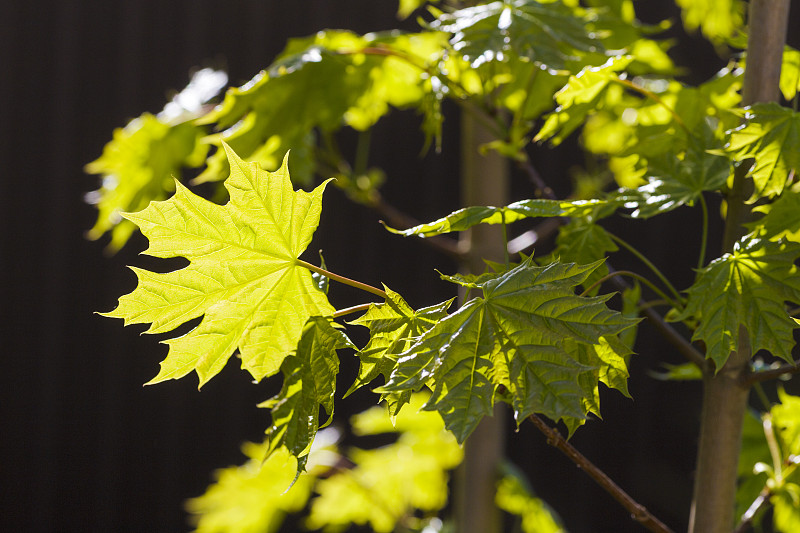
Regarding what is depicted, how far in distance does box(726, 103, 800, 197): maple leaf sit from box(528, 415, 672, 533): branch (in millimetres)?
212

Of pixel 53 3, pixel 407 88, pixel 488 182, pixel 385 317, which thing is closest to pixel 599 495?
pixel 488 182

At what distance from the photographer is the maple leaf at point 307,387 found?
40 cm

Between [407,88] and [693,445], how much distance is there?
1.51 metres

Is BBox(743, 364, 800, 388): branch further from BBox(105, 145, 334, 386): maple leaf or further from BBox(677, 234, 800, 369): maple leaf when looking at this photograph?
BBox(105, 145, 334, 386): maple leaf

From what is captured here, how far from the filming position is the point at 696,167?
1.68ft

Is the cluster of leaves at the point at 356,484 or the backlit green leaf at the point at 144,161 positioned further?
the cluster of leaves at the point at 356,484

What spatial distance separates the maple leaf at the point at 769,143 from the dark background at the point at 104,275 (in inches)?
53.5

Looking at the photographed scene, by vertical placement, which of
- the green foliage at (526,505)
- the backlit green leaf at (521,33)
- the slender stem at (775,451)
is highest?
the backlit green leaf at (521,33)

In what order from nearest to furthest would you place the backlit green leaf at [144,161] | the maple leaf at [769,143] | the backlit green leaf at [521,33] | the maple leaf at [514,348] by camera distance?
the maple leaf at [514,348]
the maple leaf at [769,143]
the backlit green leaf at [521,33]
the backlit green leaf at [144,161]

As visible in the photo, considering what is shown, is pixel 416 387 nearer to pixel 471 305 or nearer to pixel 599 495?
pixel 471 305

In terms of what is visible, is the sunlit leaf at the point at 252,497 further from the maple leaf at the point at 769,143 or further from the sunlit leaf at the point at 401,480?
the maple leaf at the point at 769,143

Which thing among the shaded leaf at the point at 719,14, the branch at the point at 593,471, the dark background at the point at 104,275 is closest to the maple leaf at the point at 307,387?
the branch at the point at 593,471

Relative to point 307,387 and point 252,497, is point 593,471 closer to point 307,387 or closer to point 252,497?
point 307,387

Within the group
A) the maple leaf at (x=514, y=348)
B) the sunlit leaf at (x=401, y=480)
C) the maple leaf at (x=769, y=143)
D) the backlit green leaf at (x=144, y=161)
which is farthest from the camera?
the sunlit leaf at (x=401, y=480)
